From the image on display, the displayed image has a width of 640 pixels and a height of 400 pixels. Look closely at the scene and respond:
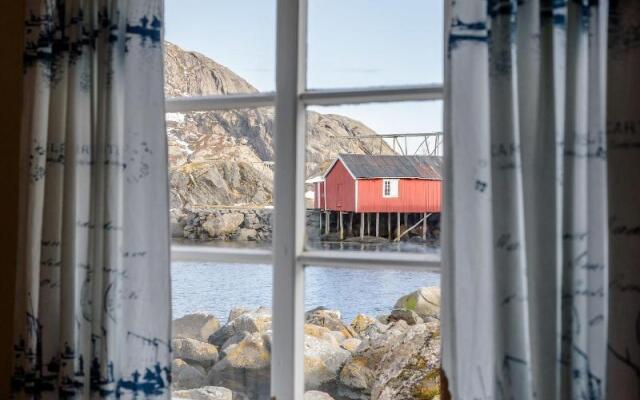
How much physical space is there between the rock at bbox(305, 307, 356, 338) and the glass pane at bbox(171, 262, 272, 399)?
0.14m

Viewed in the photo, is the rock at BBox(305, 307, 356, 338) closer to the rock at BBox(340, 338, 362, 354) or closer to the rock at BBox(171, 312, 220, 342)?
the rock at BBox(340, 338, 362, 354)

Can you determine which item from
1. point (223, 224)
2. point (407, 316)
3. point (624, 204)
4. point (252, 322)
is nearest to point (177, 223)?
point (223, 224)

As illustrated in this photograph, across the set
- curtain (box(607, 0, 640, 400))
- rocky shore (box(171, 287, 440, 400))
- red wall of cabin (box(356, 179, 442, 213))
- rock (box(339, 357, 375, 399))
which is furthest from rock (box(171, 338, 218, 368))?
curtain (box(607, 0, 640, 400))

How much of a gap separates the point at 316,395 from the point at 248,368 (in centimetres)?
22

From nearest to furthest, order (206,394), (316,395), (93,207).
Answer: (93,207) → (316,395) → (206,394)

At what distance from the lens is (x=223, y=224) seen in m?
1.88

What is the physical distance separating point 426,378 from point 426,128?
624mm

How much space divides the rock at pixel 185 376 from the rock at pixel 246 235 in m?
0.39

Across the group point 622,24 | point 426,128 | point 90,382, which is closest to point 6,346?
point 90,382

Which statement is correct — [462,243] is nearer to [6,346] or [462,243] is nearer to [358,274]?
[358,274]

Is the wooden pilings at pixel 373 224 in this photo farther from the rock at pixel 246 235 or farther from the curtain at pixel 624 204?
the curtain at pixel 624 204

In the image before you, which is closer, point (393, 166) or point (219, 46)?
point (393, 166)

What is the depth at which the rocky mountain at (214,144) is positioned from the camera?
1.84 m

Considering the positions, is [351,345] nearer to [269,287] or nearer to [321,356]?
[321,356]
